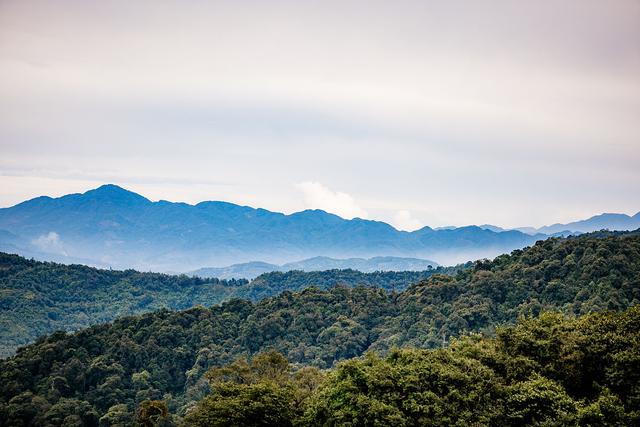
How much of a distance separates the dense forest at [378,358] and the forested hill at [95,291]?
5530cm

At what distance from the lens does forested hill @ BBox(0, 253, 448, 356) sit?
12212 cm

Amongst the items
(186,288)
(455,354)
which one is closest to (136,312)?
(186,288)

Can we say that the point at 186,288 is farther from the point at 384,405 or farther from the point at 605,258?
the point at 384,405

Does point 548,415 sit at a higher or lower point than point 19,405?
higher

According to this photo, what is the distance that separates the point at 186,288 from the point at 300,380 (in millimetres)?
125239

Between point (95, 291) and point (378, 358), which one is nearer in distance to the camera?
point (378, 358)

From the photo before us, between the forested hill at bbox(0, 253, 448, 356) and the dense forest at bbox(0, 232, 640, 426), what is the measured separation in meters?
55.3

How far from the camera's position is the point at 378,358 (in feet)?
102

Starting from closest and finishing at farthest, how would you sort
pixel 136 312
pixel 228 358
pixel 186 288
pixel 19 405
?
1. pixel 19 405
2. pixel 228 358
3. pixel 136 312
4. pixel 186 288

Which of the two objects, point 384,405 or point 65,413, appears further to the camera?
point 65,413

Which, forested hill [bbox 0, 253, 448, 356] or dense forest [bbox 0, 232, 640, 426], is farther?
forested hill [bbox 0, 253, 448, 356]

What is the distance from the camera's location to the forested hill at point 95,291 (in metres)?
122

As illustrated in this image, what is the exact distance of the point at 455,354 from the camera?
29109mm

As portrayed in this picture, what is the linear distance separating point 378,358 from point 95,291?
429 ft
